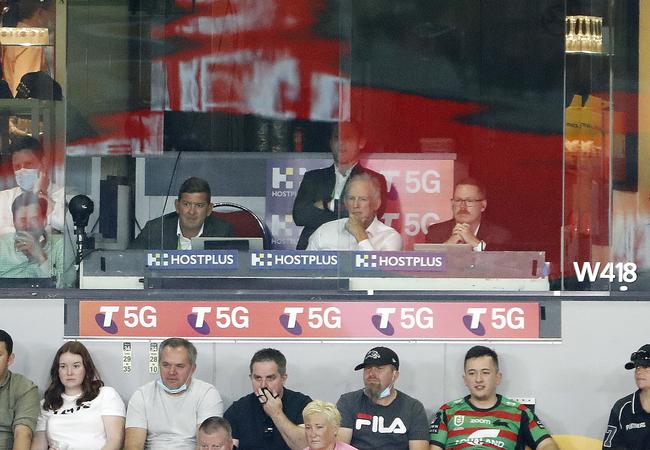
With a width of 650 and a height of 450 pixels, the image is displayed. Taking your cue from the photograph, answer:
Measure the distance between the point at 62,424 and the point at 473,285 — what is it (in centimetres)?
272

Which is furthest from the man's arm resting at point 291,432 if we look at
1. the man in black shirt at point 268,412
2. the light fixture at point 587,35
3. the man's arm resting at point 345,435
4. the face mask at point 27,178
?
the light fixture at point 587,35

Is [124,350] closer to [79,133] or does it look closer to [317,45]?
[79,133]

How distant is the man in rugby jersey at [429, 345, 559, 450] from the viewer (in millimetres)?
8352

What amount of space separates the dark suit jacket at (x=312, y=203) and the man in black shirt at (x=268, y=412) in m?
1.05

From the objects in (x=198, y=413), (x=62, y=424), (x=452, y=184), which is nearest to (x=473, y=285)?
(x=452, y=184)

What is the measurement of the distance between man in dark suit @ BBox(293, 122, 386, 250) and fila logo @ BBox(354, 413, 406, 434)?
133cm

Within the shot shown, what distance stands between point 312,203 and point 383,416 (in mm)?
1585

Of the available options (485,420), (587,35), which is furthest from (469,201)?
(485,420)

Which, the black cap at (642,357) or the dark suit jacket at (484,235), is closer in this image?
the black cap at (642,357)

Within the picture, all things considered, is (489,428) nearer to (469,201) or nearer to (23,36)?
(469,201)

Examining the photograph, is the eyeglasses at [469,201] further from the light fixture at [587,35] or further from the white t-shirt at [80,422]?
the white t-shirt at [80,422]

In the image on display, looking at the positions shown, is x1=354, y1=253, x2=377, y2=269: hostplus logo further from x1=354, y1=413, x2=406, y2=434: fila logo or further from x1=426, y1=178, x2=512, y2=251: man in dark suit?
x1=354, y1=413, x2=406, y2=434: fila logo

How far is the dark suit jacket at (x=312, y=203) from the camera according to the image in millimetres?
9227

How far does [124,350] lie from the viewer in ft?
29.3
